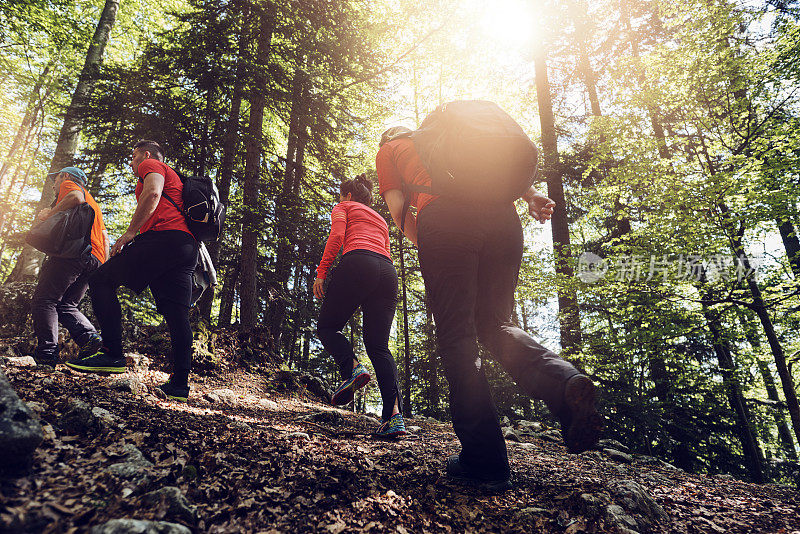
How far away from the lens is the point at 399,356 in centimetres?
1714

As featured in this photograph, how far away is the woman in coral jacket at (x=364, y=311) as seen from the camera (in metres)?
3.32

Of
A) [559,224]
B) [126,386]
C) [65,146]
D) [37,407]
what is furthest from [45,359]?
[559,224]

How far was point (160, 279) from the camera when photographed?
3201 millimetres

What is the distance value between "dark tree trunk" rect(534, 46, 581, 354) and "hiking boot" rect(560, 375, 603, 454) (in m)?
5.85

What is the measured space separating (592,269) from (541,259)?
4.06 ft

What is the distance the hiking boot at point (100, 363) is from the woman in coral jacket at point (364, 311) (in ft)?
6.28

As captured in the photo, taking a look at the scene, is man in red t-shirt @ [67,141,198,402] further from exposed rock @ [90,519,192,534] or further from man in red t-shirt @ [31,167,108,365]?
exposed rock @ [90,519,192,534]

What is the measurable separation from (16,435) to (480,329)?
202 centimetres

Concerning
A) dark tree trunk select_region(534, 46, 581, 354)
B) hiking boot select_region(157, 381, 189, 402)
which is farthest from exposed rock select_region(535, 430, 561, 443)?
hiking boot select_region(157, 381, 189, 402)

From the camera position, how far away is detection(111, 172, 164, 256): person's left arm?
10.0 ft

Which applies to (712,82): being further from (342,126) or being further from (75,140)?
(75,140)

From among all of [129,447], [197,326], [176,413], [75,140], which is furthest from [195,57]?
[129,447]

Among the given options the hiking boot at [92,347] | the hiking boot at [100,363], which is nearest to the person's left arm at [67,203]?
the hiking boot at [92,347]

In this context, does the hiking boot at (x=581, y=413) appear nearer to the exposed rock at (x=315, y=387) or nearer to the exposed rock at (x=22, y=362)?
the exposed rock at (x=22, y=362)
